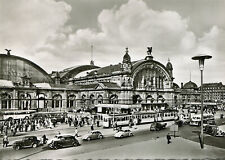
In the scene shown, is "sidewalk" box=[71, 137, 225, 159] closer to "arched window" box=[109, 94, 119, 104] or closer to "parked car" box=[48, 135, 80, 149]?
"parked car" box=[48, 135, 80, 149]

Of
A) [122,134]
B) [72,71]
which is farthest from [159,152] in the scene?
[72,71]

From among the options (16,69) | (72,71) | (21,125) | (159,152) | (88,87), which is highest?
(72,71)

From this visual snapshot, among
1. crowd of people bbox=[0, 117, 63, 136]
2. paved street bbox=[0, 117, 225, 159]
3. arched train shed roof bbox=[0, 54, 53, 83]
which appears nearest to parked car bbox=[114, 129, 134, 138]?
paved street bbox=[0, 117, 225, 159]

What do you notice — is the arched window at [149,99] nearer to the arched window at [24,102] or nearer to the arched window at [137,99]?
the arched window at [137,99]

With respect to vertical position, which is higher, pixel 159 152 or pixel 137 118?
pixel 137 118

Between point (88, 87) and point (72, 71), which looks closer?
point (88, 87)

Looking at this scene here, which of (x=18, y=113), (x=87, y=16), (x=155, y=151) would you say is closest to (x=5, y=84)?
(x=18, y=113)

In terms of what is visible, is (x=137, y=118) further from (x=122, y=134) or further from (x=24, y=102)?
(x=24, y=102)
